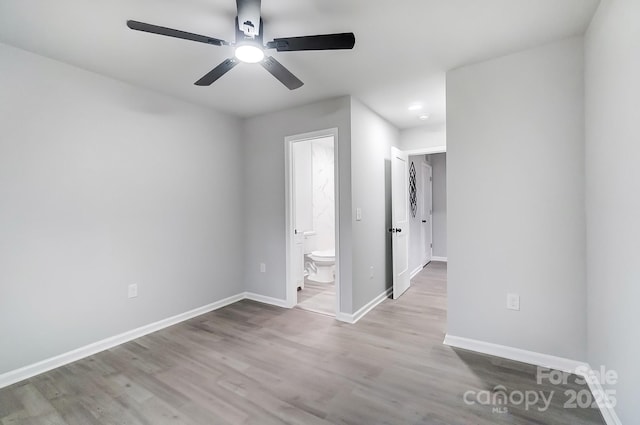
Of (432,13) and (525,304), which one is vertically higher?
(432,13)

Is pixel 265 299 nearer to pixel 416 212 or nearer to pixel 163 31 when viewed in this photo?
pixel 163 31

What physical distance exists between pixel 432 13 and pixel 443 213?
5.40 meters

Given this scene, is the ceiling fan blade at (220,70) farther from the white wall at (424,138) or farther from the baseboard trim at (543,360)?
the white wall at (424,138)

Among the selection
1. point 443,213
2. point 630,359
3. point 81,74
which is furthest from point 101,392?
point 443,213

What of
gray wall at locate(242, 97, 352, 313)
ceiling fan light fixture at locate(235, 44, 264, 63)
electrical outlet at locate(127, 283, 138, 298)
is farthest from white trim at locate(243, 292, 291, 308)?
ceiling fan light fixture at locate(235, 44, 264, 63)

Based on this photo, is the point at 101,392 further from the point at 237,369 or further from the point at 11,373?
the point at 237,369

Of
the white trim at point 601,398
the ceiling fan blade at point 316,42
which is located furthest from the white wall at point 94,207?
the white trim at point 601,398

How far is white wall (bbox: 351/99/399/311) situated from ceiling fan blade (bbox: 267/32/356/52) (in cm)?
151

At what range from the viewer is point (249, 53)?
177cm

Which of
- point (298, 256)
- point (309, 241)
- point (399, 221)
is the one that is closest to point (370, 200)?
point (399, 221)

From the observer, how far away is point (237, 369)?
2229 millimetres

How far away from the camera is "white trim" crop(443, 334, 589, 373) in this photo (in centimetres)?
212

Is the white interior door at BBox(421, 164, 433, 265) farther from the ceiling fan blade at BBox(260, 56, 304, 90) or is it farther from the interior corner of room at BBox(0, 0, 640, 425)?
the ceiling fan blade at BBox(260, 56, 304, 90)

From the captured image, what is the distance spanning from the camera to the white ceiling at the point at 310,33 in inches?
68.6
